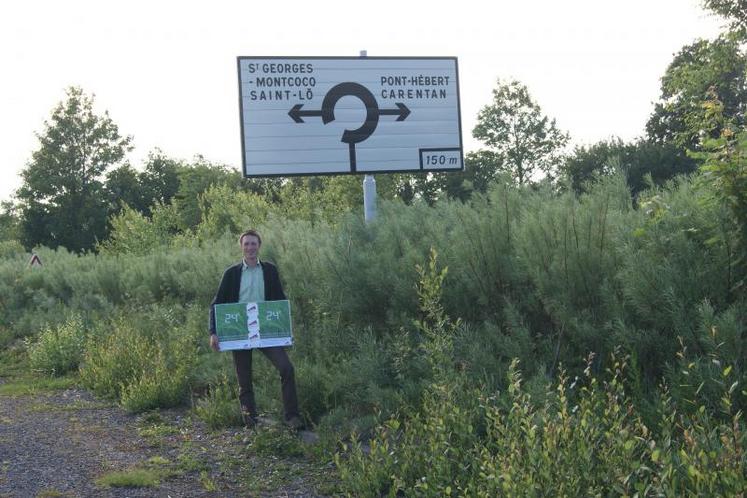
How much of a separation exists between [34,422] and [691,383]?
7313 millimetres

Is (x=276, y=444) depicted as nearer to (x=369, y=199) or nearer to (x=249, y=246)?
(x=249, y=246)

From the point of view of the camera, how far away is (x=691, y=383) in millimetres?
5582

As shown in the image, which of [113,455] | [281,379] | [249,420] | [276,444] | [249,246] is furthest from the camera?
[249,246]

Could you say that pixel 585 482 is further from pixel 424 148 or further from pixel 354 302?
pixel 424 148

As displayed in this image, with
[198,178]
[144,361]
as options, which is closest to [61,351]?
[144,361]

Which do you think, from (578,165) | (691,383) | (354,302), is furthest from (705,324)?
(578,165)

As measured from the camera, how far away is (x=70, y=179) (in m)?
68.6

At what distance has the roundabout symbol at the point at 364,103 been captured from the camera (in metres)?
11.8

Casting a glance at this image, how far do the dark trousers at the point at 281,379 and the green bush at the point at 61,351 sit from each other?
589 cm

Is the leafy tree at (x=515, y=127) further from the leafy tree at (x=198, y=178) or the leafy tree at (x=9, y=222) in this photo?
the leafy tree at (x=9, y=222)

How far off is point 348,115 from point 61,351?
238 inches

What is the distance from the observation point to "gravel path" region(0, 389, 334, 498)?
694cm

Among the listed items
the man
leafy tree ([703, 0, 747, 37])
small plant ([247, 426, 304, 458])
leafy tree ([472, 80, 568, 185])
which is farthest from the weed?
leafy tree ([472, 80, 568, 185])

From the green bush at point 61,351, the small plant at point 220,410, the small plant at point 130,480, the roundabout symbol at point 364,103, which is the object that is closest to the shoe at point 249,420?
the small plant at point 220,410
